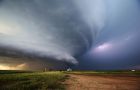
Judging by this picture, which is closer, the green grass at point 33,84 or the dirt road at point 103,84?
the green grass at point 33,84

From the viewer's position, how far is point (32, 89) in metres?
17.8

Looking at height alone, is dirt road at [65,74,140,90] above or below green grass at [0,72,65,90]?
below

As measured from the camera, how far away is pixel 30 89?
701 inches

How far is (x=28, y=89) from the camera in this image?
58.0ft

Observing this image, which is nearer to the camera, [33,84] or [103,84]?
[33,84]

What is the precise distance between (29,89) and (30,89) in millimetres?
124

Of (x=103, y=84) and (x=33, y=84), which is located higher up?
(x=33, y=84)

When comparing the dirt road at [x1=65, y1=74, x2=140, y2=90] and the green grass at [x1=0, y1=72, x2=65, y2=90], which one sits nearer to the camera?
the green grass at [x1=0, y1=72, x2=65, y2=90]

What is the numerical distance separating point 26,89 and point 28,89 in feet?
0.80

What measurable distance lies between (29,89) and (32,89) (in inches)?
13.0

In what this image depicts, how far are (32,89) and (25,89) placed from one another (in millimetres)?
767

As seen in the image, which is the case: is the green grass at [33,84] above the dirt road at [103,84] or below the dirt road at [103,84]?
above

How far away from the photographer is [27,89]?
17.7 m

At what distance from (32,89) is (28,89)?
44 cm
